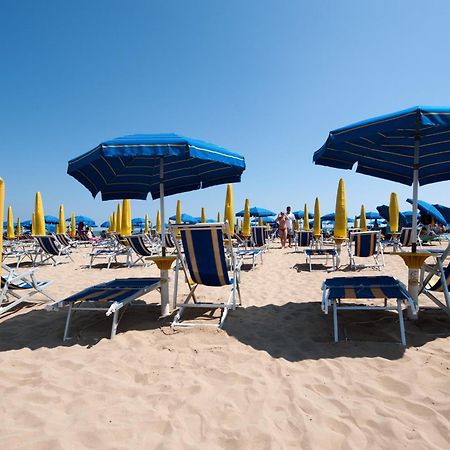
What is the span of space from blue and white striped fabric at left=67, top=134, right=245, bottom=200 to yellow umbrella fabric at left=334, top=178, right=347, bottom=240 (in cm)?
387

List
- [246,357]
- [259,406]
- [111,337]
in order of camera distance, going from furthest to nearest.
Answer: [111,337] < [246,357] < [259,406]

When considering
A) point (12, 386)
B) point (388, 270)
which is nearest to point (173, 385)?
point (12, 386)

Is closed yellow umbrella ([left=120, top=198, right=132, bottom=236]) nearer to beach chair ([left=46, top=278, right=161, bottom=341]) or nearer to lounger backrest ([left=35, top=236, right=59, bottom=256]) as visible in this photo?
Answer: lounger backrest ([left=35, top=236, right=59, bottom=256])

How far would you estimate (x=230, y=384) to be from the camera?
220 centimetres

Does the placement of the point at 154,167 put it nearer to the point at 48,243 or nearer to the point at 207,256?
the point at 207,256

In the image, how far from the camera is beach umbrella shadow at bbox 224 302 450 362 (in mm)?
2652

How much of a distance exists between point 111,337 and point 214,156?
80.0 inches

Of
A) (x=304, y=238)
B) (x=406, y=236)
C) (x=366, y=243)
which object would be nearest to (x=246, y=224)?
(x=304, y=238)

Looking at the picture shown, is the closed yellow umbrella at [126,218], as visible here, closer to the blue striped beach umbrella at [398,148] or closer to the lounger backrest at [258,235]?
the lounger backrest at [258,235]

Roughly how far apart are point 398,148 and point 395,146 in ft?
0.25

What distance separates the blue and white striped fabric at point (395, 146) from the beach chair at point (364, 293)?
1.39 m

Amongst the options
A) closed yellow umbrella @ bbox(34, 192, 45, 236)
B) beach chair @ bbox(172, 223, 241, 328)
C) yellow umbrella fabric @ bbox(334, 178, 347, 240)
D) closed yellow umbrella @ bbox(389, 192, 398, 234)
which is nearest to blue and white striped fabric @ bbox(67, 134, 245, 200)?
beach chair @ bbox(172, 223, 241, 328)

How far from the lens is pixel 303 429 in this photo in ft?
5.63

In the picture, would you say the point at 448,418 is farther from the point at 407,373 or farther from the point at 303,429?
the point at 303,429
